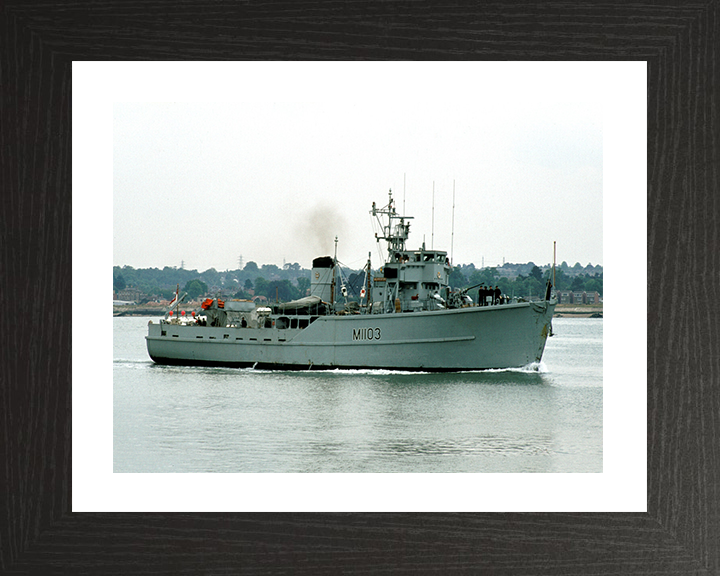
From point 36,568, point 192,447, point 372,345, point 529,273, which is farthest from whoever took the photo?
point 372,345

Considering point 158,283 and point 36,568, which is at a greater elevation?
point 158,283

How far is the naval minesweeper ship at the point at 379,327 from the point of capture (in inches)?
464

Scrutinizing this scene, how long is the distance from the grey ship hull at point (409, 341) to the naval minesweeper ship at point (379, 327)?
15 millimetres

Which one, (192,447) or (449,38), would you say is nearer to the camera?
(449,38)

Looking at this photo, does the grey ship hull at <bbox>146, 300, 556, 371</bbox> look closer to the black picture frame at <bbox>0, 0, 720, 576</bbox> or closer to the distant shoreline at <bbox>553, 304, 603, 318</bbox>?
the distant shoreline at <bbox>553, 304, 603, 318</bbox>

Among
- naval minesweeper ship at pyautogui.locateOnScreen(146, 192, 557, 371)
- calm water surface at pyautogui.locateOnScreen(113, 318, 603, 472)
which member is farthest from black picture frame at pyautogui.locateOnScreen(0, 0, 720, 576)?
naval minesweeper ship at pyautogui.locateOnScreen(146, 192, 557, 371)

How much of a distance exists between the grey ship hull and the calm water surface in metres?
0.23

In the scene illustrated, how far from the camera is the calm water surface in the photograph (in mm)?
6414

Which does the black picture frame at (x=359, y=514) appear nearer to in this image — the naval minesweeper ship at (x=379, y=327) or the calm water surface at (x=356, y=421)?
the calm water surface at (x=356, y=421)

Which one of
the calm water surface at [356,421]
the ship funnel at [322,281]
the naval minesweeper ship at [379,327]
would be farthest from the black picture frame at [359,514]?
the ship funnel at [322,281]

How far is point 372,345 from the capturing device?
12.1 m

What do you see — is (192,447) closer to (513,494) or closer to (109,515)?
(109,515)

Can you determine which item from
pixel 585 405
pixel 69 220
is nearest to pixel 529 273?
pixel 585 405

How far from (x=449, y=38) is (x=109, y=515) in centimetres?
271
